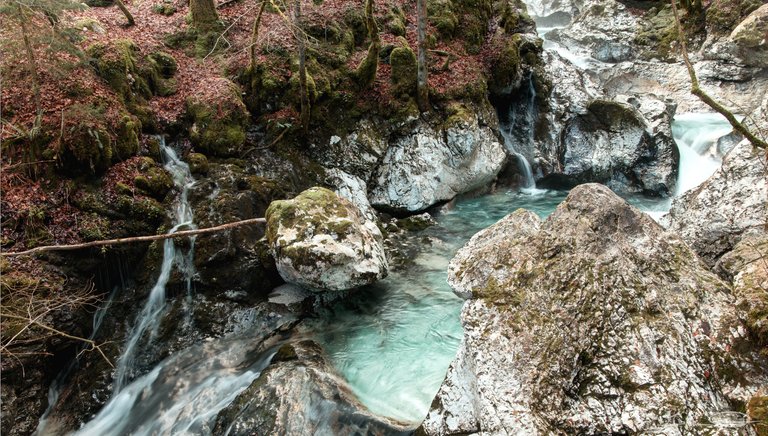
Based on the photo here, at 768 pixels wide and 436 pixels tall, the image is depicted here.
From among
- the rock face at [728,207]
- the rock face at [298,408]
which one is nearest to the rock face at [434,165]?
the rock face at [298,408]

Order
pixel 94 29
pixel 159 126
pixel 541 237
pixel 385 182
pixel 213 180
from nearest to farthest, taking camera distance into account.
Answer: pixel 541 237 → pixel 213 180 → pixel 159 126 → pixel 94 29 → pixel 385 182

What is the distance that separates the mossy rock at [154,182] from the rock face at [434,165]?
18.8 ft

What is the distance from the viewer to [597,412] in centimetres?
440

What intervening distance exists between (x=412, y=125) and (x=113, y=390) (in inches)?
418

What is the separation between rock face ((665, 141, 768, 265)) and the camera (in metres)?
6.95

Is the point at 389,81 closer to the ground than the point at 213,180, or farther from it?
farther from it

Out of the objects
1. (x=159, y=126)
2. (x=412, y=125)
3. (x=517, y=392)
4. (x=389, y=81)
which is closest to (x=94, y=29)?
(x=159, y=126)

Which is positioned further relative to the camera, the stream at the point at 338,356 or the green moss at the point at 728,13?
the green moss at the point at 728,13

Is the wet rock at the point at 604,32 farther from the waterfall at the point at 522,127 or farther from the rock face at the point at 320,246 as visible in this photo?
the rock face at the point at 320,246

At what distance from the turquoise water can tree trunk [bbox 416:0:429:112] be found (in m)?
5.10

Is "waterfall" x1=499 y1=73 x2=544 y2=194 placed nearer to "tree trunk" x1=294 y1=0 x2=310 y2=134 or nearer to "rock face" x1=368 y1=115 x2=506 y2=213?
"rock face" x1=368 y1=115 x2=506 y2=213

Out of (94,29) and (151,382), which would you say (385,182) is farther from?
(94,29)

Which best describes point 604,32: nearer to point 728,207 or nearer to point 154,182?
point 728,207

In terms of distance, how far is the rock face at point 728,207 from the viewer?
695cm
